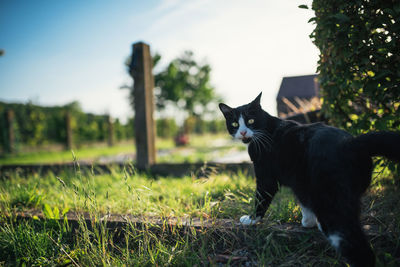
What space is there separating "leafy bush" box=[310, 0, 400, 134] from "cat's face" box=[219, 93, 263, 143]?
2.46 ft

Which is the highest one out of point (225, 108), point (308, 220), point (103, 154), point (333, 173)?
point (225, 108)

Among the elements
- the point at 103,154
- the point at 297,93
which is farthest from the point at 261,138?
the point at 103,154

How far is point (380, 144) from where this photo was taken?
1153 millimetres

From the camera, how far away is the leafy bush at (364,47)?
1570mm

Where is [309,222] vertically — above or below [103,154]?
above

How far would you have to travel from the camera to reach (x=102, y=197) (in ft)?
8.66

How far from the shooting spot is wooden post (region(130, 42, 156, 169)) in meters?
3.74

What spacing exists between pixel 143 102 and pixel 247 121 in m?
2.34

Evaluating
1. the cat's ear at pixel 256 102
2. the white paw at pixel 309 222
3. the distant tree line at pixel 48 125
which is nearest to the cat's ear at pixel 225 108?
the cat's ear at pixel 256 102

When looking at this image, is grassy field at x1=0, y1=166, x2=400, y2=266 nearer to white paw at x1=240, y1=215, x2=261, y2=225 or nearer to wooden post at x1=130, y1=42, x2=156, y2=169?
white paw at x1=240, y1=215, x2=261, y2=225

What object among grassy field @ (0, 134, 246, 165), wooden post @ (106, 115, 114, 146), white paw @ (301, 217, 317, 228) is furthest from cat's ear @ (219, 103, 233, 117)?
wooden post @ (106, 115, 114, 146)

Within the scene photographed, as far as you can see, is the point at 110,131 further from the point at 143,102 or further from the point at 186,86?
the point at 143,102

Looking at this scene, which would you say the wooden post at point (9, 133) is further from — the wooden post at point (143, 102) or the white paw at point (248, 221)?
the white paw at point (248, 221)

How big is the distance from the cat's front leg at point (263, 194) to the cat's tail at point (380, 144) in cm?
61
